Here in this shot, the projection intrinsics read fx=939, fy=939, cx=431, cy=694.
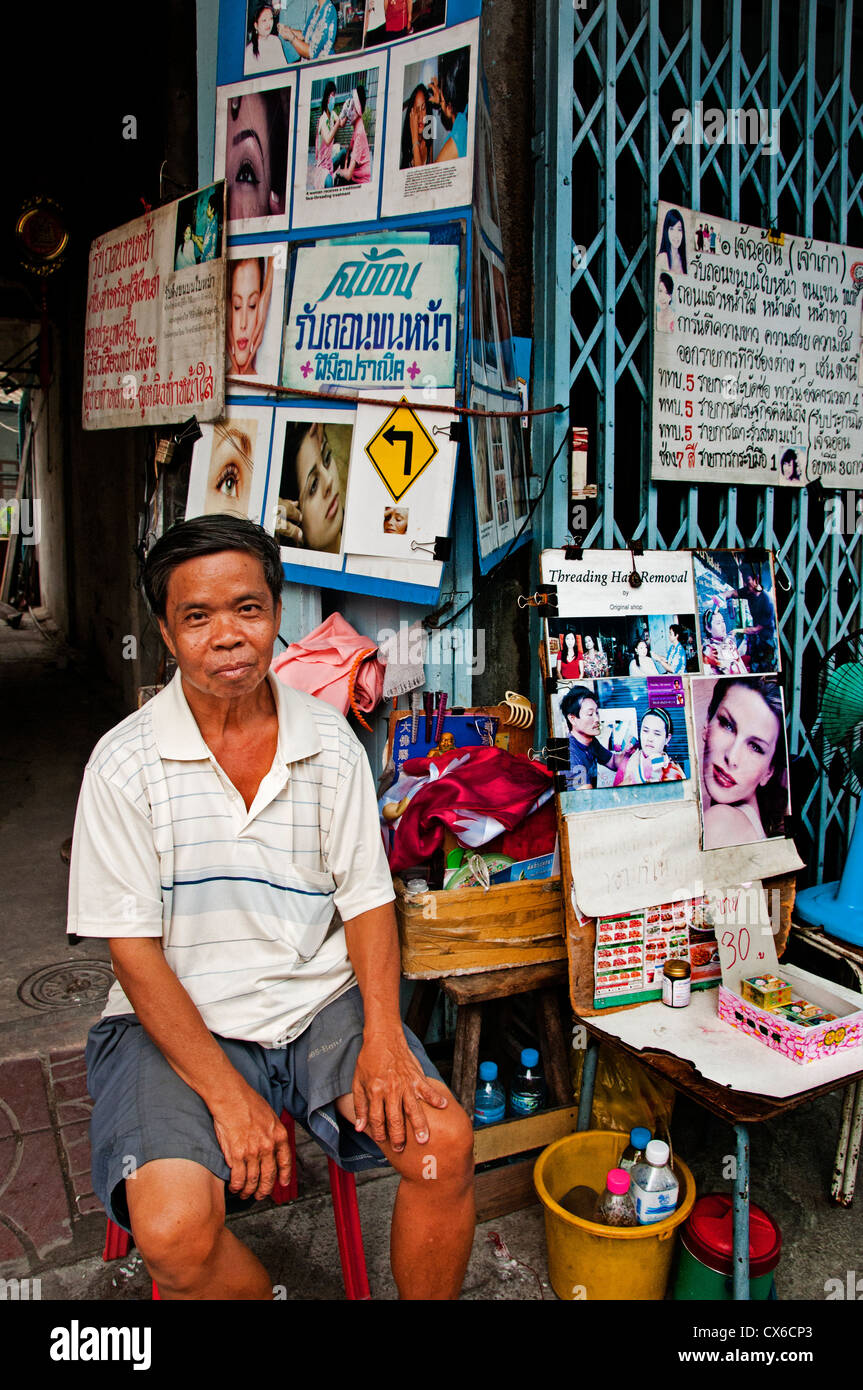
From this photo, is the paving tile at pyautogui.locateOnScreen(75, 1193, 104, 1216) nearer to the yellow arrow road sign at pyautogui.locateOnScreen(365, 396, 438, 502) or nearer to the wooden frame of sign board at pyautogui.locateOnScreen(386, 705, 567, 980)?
the wooden frame of sign board at pyautogui.locateOnScreen(386, 705, 567, 980)

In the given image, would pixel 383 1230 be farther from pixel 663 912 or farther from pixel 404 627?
pixel 404 627

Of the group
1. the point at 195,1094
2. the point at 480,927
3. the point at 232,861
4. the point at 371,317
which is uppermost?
the point at 371,317

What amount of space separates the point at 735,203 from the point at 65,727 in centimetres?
677

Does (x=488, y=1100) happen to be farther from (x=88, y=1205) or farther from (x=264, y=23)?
(x=264, y=23)

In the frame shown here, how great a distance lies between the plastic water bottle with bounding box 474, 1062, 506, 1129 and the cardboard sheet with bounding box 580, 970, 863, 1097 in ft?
1.34

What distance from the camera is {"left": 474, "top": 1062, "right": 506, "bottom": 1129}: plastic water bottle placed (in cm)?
264

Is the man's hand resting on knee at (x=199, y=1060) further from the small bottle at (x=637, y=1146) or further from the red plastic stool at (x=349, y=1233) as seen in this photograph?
the small bottle at (x=637, y=1146)

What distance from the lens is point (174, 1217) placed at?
164cm

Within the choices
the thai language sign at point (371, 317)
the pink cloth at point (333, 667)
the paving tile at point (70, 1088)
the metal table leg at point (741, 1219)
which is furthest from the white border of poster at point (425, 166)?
the paving tile at point (70, 1088)

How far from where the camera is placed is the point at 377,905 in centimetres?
210

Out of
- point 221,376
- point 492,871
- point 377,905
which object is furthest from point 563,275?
point 377,905

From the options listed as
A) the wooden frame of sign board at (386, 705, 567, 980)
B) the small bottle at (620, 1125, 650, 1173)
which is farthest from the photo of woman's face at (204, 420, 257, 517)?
the small bottle at (620, 1125, 650, 1173)

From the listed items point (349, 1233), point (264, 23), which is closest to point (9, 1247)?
A: point (349, 1233)

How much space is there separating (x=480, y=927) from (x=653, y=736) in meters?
0.71
